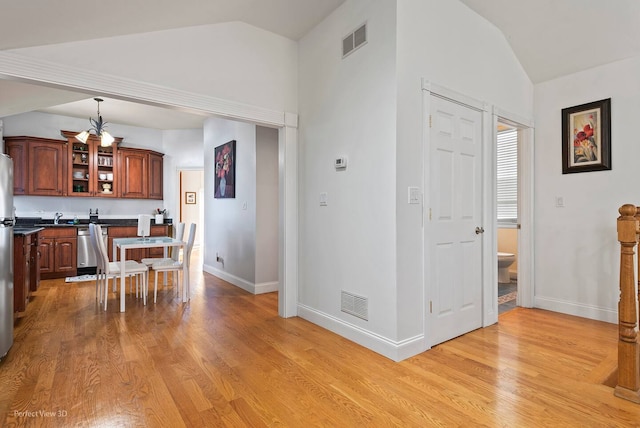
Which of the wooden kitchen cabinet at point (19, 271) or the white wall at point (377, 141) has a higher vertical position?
the white wall at point (377, 141)

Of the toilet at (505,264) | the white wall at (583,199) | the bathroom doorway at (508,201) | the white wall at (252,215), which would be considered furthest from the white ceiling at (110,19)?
the toilet at (505,264)

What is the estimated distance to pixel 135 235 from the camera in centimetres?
628

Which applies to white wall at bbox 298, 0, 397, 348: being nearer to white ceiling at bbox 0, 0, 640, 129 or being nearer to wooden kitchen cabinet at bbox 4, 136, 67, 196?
white ceiling at bbox 0, 0, 640, 129

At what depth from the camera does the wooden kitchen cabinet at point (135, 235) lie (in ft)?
19.9

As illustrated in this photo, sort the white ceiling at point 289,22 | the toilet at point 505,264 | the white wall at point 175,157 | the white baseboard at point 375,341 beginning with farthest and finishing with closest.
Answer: the white wall at point 175,157, the toilet at point 505,264, the white baseboard at point 375,341, the white ceiling at point 289,22

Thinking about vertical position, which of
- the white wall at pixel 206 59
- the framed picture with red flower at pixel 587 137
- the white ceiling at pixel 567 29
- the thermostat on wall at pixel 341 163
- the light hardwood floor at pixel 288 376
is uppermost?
the white ceiling at pixel 567 29

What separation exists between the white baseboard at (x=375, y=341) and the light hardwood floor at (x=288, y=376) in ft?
0.24

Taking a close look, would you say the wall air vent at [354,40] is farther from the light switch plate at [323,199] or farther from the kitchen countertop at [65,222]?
the kitchen countertop at [65,222]

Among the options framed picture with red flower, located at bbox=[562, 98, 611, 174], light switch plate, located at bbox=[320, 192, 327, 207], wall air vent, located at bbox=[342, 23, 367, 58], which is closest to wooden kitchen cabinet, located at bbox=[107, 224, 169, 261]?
light switch plate, located at bbox=[320, 192, 327, 207]

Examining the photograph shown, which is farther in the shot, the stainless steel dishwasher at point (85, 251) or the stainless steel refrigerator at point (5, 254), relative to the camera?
the stainless steel dishwasher at point (85, 251)

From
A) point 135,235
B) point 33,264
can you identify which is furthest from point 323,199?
point 135,235

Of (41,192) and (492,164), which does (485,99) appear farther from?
(41,192)

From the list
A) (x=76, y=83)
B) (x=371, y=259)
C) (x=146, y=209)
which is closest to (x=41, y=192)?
(x=146, y=209)

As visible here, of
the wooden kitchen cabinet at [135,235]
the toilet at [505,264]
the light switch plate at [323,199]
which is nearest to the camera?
the light switch plate at [323,199]
